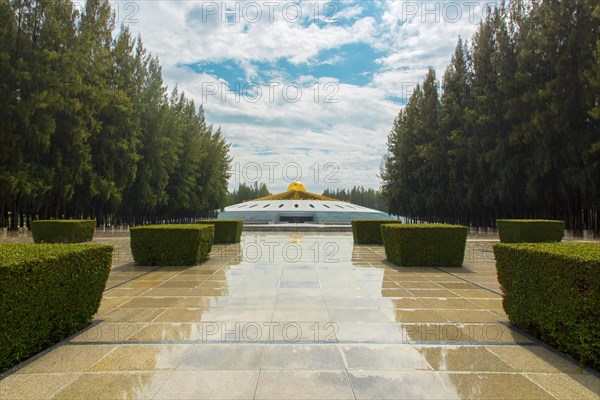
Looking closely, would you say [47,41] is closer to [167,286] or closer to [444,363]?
[167,286]

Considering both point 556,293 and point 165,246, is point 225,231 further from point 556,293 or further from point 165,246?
point 556,293

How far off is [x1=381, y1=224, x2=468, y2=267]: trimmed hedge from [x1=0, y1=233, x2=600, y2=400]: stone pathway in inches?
111

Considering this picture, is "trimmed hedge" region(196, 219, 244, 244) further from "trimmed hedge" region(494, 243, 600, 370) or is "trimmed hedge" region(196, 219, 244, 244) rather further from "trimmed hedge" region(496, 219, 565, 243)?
"trimmed hedge" region(494, 243, 600, 370)

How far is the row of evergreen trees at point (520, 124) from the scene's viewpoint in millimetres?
20344

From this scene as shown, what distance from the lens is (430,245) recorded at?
9.95m

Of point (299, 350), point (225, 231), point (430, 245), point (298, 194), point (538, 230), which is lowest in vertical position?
point (299, 350)

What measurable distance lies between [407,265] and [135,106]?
2314cm

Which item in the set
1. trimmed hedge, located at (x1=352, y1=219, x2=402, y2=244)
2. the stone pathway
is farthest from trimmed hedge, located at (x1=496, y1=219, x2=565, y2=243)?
the stone pathway

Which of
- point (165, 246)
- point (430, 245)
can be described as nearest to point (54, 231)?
point (165, 246)

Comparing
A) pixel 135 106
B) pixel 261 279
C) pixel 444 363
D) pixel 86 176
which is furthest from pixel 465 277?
pixel 135 106

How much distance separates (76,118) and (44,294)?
1985cm

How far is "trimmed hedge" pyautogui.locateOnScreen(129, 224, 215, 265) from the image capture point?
32.3ft

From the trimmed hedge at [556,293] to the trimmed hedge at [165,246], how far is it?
7.33 metres

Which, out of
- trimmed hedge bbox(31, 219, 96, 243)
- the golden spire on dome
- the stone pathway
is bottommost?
the stone pathway
